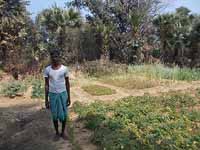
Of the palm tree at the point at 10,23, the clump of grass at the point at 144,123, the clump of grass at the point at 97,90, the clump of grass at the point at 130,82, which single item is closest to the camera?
the clump of grass at the point at 144,123

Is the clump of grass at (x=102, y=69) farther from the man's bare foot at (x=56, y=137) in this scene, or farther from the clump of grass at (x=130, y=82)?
the man's bare foot at (x=56, y=137)

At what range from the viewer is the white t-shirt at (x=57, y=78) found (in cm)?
834

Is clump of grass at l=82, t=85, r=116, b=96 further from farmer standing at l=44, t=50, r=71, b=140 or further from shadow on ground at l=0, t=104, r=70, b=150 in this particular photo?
farmer standing at l=44, t=50, r=71, b=140

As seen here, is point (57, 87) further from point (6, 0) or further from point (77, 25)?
point (77, 25)

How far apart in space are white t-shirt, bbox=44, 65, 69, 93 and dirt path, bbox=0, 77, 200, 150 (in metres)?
0.99

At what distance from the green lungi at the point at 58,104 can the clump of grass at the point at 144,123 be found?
0.76 meters

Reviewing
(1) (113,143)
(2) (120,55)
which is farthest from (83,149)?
(2) (120,55)

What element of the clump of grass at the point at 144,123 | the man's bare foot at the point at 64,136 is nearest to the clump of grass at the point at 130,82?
the clump of grass at the point at 144,123

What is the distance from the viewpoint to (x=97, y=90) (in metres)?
14.6

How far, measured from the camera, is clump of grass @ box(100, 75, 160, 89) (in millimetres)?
15509

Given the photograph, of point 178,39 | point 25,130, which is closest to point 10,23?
point 178,39

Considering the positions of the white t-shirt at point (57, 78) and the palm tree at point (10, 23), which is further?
the palm tree at point (10, 23)

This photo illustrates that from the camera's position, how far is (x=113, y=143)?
24.5 feet

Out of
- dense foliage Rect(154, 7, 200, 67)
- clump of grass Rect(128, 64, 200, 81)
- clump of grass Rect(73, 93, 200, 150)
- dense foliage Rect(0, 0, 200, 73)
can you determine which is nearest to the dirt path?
clump of grass Rect(73, 93, 200, 150)
